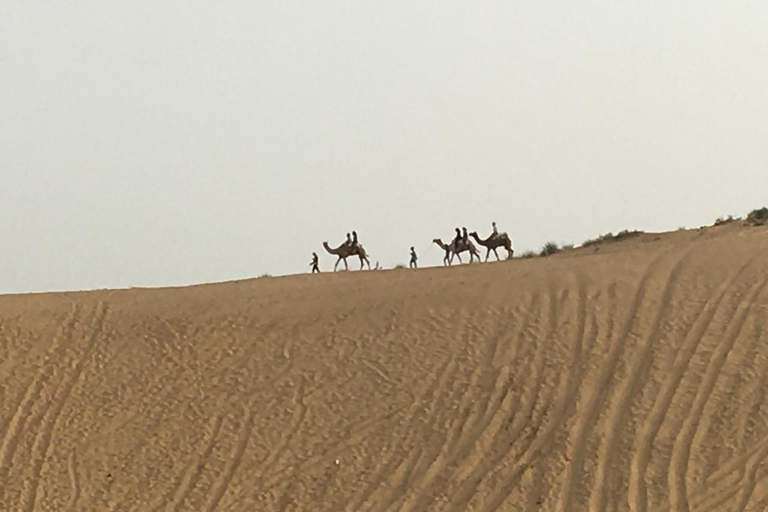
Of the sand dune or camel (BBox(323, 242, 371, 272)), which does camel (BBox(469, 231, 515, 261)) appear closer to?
camel (BBox(323, 242, 371, 272))

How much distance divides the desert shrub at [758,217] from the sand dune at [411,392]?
733 centimetres

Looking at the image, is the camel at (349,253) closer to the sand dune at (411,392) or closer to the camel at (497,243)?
the camel at (497,243)

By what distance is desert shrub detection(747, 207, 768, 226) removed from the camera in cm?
3194

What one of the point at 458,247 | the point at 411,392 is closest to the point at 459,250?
the point at 458,247

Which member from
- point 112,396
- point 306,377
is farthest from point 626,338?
point 112,396

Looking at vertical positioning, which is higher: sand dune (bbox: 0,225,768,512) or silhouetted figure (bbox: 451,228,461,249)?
silhouetted figure (bbox: 451,228,461,249)

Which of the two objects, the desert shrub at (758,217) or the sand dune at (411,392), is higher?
the desert shrub at (758,217)

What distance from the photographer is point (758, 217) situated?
33188 millimetres

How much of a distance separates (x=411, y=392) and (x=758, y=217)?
1582 cm

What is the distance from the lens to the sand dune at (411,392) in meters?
18.0

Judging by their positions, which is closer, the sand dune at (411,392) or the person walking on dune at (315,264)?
the sand dune at (411,392)

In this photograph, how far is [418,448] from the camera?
751 inches

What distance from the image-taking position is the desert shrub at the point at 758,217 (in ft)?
105

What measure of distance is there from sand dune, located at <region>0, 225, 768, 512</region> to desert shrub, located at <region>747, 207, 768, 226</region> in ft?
24.0
